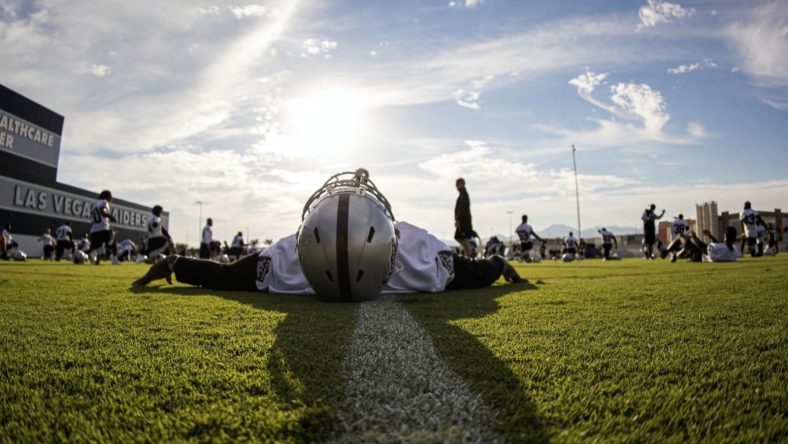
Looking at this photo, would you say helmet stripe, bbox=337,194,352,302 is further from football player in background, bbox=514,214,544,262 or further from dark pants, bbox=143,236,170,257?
football player in background, bbox=514,214,544,262

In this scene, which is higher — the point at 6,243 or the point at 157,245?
the point at 6,243

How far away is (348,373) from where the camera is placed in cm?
183

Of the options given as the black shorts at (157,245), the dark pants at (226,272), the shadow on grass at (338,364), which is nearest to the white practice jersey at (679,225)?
the dark pants at (226,272)

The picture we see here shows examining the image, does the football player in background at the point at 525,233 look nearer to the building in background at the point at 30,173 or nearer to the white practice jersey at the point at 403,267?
the white practice jersey at the point at 403,267

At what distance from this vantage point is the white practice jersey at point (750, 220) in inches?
782

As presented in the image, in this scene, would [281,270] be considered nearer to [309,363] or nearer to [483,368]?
[309,363]

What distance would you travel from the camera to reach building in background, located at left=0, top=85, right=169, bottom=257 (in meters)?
32.6

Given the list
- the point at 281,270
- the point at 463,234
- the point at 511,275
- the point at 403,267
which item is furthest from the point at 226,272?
the point at 463,234

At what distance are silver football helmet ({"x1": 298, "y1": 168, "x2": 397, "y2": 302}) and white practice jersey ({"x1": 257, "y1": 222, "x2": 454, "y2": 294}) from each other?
3.29 feet

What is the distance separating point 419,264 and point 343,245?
1.62 metres

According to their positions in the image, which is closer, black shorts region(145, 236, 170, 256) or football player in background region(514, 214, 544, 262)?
black shorts region(145, 236, 170, 256)

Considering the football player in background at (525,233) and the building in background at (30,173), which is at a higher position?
the building in background at (30,173)

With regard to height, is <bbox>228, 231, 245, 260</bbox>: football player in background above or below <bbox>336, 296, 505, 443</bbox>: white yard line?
above

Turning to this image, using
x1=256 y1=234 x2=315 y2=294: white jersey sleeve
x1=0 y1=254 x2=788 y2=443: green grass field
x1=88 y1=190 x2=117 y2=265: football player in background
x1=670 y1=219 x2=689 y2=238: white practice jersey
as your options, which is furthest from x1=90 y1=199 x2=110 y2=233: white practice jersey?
x1=670 y1=219 x2=689 y2=238: white practice jersey
